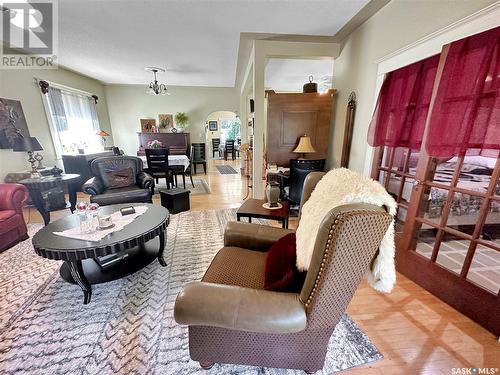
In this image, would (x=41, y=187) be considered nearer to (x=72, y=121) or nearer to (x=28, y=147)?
(x=28, y=147)

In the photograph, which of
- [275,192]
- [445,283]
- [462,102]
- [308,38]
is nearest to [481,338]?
[445,283]

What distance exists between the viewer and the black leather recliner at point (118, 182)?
2812 millimetres

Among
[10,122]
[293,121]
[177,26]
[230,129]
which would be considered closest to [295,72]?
[293,121]

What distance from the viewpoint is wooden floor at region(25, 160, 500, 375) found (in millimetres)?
1141

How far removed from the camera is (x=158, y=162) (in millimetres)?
4141

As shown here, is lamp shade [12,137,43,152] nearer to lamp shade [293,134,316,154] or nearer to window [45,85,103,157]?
window [45,85,103,157]

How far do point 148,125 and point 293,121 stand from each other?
4819mm

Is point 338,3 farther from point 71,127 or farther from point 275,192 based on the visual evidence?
point 71,127

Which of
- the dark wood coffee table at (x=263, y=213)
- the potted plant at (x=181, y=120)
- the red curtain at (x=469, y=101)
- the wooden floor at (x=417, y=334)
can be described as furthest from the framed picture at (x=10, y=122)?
the red curtain at (x=469, y=101)

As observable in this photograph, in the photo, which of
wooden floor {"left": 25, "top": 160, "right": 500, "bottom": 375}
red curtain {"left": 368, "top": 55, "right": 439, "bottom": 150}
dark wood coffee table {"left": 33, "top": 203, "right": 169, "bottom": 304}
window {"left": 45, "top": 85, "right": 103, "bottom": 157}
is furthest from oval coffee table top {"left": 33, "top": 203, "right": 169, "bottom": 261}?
window {"left": 45, "top": 85, "right": 103, "bottom": 157}

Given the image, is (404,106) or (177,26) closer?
(404,106)

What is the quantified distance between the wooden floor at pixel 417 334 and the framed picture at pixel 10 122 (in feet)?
16.1

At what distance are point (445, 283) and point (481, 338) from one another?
1.14 feet

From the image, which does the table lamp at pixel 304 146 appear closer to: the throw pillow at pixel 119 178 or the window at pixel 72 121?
the throw pillow at pixel 119 178
